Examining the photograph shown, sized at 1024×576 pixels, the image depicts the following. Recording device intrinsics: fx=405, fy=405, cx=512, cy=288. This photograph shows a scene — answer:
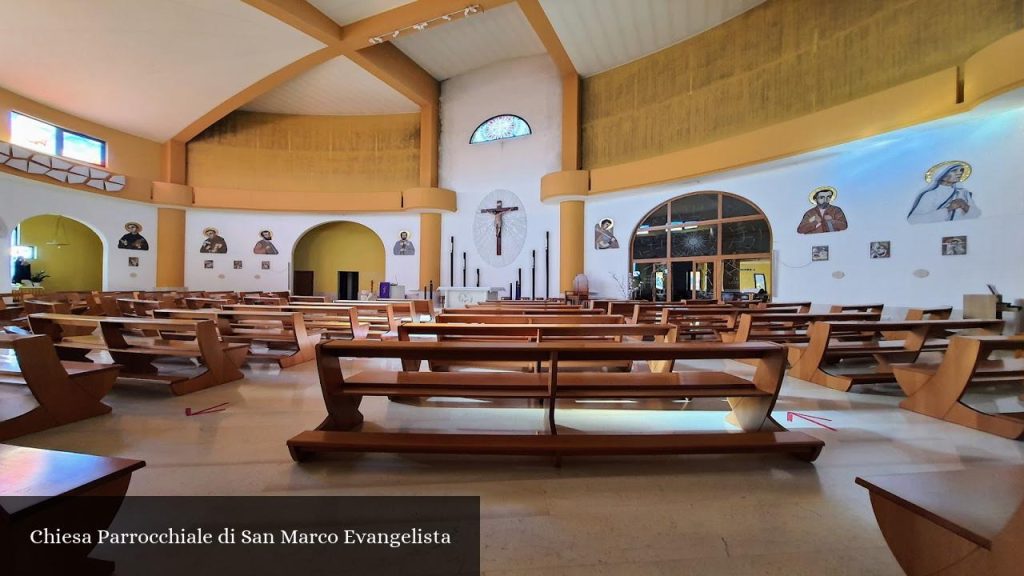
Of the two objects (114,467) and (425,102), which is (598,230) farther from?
(114,467)

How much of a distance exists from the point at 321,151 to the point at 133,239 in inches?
226

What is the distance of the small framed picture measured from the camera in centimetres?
682

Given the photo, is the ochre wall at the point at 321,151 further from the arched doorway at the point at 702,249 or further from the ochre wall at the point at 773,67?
the arched doorway at the point at 702,249

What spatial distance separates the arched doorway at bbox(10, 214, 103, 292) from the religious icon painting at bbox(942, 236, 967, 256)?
19218 mm

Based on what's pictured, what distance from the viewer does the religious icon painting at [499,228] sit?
12273 mm

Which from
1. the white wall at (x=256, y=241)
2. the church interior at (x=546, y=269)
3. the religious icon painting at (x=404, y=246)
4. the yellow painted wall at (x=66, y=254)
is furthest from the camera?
the religious icon painting at (x=404, y=246)

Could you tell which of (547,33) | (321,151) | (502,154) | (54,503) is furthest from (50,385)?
(321,151)

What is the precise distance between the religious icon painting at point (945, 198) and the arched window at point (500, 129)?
29.1 feet

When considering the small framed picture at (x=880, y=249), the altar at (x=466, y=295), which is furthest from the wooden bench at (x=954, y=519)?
the altar at (x=466, y=295)

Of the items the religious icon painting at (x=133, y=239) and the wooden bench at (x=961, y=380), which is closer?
the wooden bench at (x=961, y=380)

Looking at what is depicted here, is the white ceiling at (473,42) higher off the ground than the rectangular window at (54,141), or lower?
higher

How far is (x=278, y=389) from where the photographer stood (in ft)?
10.4

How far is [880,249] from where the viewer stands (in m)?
6.89

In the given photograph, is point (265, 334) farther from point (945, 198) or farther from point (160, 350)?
point (945, 198)
